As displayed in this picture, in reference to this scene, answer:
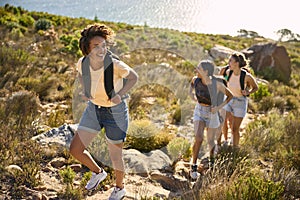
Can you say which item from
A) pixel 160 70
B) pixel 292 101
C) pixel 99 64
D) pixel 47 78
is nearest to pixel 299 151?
pixel 99 64

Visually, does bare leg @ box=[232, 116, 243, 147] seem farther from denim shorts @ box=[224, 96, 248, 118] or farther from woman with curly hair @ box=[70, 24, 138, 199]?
woman with curly hair @ box=[70, 24, 138, 199]

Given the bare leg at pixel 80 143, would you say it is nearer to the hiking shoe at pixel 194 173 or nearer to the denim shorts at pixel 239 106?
the hiking shoe at pixel 194 173

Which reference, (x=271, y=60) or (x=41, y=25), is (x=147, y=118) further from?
(x=41, y=25)

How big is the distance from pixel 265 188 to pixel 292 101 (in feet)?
23.6

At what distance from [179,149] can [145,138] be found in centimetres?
66

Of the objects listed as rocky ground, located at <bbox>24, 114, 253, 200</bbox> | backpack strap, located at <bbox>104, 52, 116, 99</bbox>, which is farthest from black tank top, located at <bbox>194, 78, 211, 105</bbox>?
backpack strap, located at <bbox>104, 52, 116, 99</bbox>

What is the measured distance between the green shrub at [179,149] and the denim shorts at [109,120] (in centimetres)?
189

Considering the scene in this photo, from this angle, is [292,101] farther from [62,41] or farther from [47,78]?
[62,41]

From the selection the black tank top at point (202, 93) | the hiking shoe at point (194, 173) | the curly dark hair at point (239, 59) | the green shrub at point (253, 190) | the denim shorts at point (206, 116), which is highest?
the curly dark hair at point (239, 59)

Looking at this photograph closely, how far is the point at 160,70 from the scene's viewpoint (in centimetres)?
1166

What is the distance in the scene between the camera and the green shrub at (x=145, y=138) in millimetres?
5445

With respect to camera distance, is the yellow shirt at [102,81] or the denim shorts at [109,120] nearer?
the yellow shirt at [102,81]

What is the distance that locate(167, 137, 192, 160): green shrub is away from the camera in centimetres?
515

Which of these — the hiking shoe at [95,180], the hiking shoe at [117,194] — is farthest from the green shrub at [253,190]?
the hiking shoe at [95,180]
